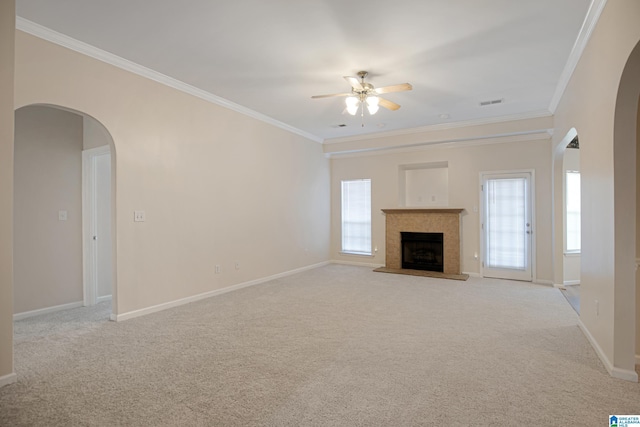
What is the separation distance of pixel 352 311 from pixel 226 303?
69.2 inches

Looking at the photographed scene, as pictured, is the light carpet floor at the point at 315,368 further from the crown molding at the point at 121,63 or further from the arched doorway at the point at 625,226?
the crown molding at the point at 121,63

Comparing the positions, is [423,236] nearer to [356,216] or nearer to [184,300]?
[356,216]

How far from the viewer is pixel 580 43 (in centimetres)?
328

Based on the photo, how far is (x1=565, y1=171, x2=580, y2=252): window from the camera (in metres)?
5.78

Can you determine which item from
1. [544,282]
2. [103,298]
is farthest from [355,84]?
[544,282]

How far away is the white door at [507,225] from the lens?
609 cm

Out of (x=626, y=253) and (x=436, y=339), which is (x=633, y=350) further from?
(x=436, y=339)

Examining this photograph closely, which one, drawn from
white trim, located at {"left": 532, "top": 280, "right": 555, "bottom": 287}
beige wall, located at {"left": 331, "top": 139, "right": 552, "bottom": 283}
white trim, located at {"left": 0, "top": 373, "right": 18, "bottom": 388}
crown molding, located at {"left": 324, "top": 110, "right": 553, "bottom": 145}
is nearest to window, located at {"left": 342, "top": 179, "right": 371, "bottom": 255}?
beige wall, located at {"left": 331, "top": 139, "right": 552, "bottom": 283}

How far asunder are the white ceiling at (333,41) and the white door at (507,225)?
180 cm

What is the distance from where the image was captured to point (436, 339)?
3.26 metres

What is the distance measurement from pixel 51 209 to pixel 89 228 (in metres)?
0.50

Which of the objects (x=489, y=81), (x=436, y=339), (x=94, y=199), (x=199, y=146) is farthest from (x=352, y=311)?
(x=94, y=199)

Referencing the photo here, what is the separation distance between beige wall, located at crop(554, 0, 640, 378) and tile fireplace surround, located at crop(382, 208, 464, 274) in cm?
354

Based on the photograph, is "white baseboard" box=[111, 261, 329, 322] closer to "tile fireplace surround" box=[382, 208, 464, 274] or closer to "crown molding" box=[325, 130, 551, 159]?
"tile fireplace surround" box=[382, 208, 464, 274]
